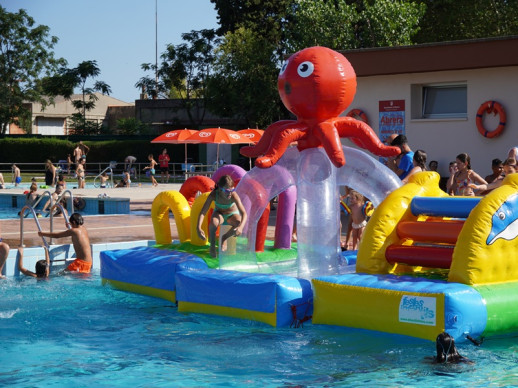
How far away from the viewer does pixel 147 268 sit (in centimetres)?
1034

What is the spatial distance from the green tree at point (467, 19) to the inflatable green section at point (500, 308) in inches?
1230

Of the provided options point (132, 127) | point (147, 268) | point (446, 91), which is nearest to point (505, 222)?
point (147, 268)

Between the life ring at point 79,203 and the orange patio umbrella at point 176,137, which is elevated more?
the orange patio umbrella at point 176,137

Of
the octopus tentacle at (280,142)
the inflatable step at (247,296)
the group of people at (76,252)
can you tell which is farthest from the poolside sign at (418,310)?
the group of people at (76,252)

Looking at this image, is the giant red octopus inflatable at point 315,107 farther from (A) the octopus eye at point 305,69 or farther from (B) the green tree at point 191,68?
(B) the green tree at point 191,68

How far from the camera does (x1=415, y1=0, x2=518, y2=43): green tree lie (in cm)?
3694

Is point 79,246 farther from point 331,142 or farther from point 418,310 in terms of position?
point 418,310

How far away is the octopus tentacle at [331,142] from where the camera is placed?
9.24 metres

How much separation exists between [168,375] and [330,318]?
2058 mm

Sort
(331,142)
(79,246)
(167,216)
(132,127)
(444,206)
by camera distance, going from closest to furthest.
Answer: (444,206)
(331,142)
(167,216)
(79,246)
(132,127)

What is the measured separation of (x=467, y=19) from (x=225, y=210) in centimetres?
3176

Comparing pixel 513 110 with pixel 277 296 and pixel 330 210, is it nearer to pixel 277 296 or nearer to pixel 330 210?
pixel 330 210

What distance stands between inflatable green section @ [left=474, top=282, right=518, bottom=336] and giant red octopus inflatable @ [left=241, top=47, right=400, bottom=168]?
2464 mm

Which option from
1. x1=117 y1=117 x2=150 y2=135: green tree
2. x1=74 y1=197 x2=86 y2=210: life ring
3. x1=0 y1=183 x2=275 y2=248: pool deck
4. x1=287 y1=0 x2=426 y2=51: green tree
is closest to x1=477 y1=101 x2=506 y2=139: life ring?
x1=0 y1=183 x2=275 y2=248: pool deck
